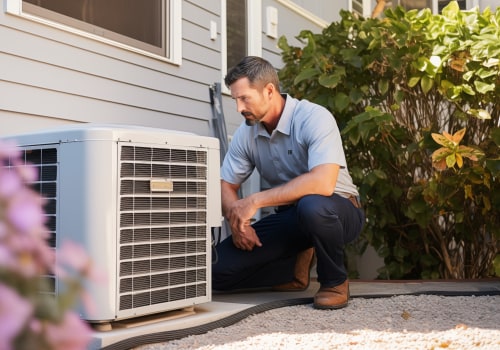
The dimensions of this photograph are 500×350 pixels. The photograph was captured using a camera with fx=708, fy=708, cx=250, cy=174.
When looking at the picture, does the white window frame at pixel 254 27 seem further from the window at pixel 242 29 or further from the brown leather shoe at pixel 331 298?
the brown leather shoe at pixel 331 298

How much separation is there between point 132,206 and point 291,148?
1130 millimetres

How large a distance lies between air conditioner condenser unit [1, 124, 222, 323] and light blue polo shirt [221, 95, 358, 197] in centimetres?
62

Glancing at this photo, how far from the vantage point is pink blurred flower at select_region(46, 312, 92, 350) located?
1.32 ft

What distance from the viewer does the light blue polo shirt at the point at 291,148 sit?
301 cm

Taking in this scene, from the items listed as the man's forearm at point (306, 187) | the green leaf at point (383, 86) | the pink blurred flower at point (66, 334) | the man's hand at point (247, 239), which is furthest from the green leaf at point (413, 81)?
the pink blurred flower at point (66, 334)

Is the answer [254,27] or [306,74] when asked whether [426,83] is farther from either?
[254,27]

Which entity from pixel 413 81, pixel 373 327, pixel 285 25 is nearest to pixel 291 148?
pixel 373 327

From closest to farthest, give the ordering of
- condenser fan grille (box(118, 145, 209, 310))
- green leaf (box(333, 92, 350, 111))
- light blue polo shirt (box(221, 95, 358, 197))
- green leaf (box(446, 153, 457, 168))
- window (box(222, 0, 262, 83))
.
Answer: condenser fan grille (box(118, 145, 209, 310)), light blue polo shirt (box(221, 95, 358, 197)), green leaf (box(446, 153, 457, 168)), green leaf (box(333, 92, 350, 111)), window (box(222, 0, 262, 83))

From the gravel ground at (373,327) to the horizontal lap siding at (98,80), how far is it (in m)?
1.27

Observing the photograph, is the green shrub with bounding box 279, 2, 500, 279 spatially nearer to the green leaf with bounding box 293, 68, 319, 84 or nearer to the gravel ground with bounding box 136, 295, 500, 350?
the green leaf with bounding box 293, 68, 319, 84

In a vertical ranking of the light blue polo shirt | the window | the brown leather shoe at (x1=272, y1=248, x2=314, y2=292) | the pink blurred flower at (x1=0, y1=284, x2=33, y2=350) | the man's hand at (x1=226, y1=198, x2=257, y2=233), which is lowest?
the brown leather shoe at (x1=272, y1=248, x2=314, y2=292)

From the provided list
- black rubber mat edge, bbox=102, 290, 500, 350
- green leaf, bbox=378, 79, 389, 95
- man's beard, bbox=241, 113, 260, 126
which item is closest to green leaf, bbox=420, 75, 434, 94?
green leaf, bbox=378, 79, 389, 95

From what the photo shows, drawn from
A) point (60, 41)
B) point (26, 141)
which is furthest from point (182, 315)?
point (60, 41)

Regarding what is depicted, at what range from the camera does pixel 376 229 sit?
15.0ft
